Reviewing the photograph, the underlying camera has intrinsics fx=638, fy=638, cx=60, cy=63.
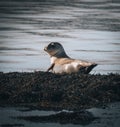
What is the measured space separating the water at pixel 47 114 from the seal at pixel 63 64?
2.54m

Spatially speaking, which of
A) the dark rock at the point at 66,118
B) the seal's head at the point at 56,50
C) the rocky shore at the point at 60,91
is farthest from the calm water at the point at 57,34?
the dark rock at the point at 66,118

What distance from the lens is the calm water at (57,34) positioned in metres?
17.9

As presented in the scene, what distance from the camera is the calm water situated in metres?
17.9

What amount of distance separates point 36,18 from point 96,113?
74.9 ft

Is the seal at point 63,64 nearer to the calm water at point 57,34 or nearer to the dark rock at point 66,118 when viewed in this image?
the calm water at point 57,34

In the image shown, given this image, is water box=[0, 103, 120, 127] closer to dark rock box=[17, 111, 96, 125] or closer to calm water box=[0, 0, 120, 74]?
dark rock box=[17, 111, 96, 125]

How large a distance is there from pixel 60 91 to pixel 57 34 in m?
13.5

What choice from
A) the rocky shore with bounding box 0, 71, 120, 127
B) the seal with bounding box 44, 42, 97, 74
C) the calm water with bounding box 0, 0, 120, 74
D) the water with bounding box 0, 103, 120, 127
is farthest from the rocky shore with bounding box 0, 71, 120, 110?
the calm water with bounding box 0, 0, 120, 74

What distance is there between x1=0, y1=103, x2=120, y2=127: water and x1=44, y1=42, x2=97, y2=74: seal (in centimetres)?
254

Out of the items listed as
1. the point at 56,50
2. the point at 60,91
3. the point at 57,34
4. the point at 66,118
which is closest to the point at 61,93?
the point at 60,91

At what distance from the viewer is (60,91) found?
11680mm

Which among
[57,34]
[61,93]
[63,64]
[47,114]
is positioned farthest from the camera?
[57,34]

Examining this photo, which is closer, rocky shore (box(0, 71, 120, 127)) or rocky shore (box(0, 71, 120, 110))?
rocky shore (box(0, 71, 120, 127))

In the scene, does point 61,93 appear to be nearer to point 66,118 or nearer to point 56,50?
point 66,118
